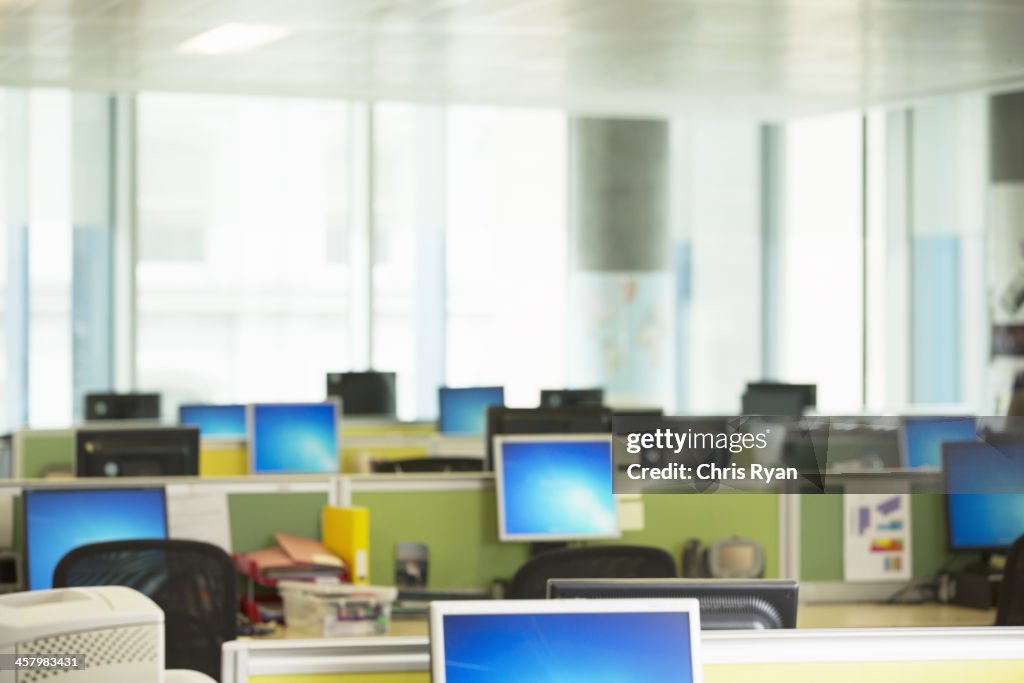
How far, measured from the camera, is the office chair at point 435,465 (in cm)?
638

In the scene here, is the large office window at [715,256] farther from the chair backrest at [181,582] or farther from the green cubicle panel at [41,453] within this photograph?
the chair backrest at [181,582]

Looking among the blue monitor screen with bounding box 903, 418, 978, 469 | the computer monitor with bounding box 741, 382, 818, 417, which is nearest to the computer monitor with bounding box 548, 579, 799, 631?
the blue monitor screen with bounding box 903, 418, 978, 469

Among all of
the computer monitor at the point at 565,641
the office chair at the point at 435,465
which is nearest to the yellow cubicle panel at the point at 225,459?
the office chair at the point at 435,465

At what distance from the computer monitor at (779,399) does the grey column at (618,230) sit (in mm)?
2117

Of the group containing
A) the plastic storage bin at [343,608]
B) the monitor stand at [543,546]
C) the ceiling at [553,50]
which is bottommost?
the plastic storage bin at [343,608]

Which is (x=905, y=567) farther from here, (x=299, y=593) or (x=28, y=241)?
(x=28, y=241)

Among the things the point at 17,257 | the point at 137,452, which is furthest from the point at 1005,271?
the point at 137,452

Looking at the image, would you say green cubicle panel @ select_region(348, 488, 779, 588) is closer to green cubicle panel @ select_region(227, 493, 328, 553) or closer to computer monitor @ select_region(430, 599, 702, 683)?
green cubicle panel @ select_region(227, 493, 328, 553)

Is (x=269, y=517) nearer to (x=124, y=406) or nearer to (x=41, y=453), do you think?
(x=41, y=453)

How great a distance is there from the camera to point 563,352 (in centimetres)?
1295

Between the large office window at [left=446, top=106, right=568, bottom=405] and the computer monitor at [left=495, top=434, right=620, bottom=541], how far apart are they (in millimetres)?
7531

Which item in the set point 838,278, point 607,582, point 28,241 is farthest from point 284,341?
point 607,582

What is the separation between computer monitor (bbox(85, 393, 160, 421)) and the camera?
905cm

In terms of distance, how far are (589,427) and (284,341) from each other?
22.2ft
